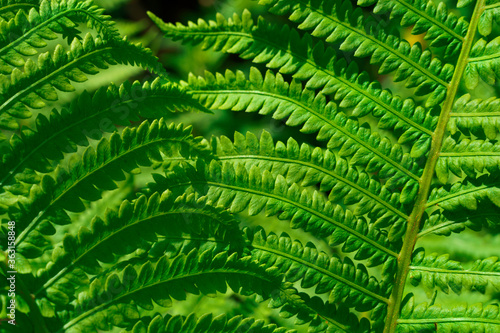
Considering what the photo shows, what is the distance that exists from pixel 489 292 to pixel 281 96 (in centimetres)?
114

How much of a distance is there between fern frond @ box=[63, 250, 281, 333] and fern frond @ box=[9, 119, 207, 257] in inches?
5.9

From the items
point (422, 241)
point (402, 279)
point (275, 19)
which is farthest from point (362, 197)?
point (275, 19)

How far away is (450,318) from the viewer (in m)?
1.06

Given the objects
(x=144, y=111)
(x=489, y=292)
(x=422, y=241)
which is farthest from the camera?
(x=422, y=241)

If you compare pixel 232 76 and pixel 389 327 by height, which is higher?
pixel 232 76

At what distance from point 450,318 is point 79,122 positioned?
0.88m

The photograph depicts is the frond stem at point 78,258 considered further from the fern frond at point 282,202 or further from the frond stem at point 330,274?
the frond stem at point 330,274

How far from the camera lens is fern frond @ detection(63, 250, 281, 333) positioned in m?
0.94

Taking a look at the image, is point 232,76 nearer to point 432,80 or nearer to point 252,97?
point 252,97

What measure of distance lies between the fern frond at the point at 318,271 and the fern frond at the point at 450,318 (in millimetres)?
65

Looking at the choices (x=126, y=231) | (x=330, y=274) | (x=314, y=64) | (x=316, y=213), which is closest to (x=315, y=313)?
(x=330, y=274)

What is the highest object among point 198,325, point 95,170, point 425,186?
point 425,186

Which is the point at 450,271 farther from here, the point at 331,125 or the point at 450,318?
the point at 331,125

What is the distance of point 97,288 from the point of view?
0.94 meters
